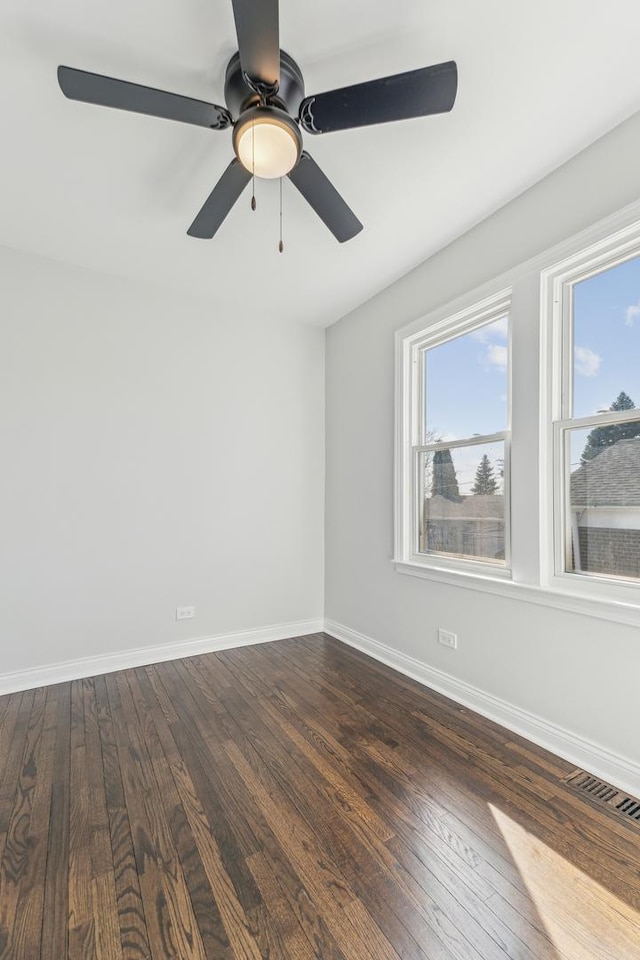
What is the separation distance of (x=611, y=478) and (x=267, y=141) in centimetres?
200

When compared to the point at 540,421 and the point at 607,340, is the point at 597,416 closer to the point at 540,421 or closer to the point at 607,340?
the point at 540,421

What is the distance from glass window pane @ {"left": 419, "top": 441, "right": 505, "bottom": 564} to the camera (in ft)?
8.65

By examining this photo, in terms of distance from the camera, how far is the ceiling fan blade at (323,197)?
1.79 meters

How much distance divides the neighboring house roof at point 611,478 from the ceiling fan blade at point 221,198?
1987 millimetres

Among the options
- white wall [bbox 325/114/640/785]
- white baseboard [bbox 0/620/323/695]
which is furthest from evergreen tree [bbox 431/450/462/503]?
white baseboard [bbox 0/620/323/695]

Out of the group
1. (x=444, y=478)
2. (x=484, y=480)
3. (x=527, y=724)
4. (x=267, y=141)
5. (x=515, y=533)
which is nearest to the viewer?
(x=267, y=141)

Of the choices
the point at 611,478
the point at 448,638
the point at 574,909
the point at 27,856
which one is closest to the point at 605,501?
→ the point at 611,478

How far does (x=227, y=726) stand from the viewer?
7.91 feet

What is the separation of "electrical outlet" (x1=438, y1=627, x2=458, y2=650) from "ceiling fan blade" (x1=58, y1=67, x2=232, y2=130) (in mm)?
2801

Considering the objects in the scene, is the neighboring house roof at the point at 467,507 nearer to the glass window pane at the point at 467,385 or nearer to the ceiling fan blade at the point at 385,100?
the glass window pane at the point at 467,385

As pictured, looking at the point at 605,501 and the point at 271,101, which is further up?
the point at 271,101

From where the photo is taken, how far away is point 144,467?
3330 mm

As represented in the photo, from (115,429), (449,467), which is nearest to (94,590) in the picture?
(115,429)

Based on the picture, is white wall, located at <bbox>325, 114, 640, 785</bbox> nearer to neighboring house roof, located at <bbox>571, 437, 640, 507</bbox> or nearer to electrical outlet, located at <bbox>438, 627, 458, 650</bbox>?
electrical outlet, located at <bbox>438, 627, 458, 650</bbox>
